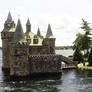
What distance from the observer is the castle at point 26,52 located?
76000mm

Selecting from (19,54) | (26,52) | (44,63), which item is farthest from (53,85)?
(44,63)

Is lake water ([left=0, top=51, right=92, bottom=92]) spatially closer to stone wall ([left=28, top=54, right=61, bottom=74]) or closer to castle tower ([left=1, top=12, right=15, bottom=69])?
stone wall ([left=28, top=54, right=61, bottom=74])

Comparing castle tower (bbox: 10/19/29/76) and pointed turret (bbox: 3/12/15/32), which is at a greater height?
pointed turret (bbox: 3/12/15/32)

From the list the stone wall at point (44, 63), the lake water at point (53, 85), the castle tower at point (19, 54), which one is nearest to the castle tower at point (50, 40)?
the stone wall at point (44, 63)

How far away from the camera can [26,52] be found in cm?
7669

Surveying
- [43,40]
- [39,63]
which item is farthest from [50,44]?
[39,63]

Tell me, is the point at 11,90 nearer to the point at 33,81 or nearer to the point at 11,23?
the point at 33,81

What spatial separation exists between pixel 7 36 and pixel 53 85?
34138mm

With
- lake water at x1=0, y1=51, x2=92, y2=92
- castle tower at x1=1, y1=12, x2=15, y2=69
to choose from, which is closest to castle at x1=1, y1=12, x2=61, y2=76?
castle tower at x1=1, y1=12, x2=15, y2=69

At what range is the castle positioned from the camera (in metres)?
76.0

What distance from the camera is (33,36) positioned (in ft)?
315

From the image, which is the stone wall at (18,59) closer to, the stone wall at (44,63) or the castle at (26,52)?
the castle at (26,52)

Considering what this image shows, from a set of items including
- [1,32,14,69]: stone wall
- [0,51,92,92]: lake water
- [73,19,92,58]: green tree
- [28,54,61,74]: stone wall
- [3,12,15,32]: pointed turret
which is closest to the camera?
[0,51,92,92]: lake water

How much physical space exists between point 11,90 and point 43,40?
3865 cm
